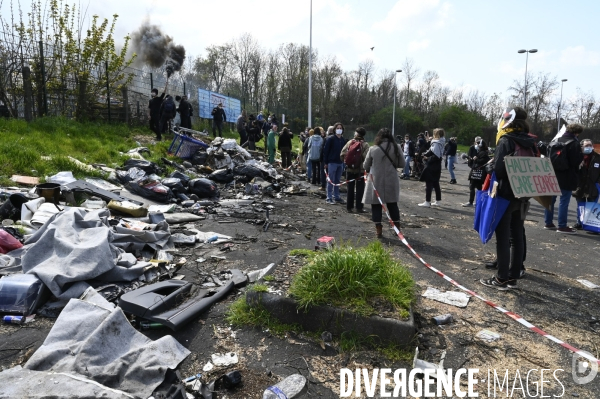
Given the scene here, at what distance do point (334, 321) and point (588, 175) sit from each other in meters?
7.11

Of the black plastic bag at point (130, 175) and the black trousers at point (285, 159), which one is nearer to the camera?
the black plastic bag at point (130, 175)

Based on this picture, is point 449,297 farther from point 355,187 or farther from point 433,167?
point 433,167

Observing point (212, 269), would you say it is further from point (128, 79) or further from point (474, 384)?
point (128, 79)

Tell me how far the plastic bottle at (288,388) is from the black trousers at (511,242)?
2.77 m

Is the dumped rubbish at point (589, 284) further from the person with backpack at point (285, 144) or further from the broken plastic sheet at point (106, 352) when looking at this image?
the person with backpack at point (285, 144)

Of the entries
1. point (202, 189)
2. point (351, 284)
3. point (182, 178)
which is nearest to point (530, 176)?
point (351, 284)

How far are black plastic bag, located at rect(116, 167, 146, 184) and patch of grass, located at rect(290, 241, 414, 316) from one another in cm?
670

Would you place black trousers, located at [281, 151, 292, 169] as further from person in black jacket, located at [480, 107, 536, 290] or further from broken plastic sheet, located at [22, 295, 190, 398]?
broken plastic sheet, located at [22, 295, 190, 398]

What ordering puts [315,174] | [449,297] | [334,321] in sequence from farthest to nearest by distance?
[315,174] < [449,297] < [334,321]

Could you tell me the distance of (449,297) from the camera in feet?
13.8

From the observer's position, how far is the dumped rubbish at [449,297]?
4075 mm

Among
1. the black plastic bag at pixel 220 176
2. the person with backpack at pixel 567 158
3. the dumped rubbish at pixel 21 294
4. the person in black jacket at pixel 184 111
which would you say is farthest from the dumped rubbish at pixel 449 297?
the person in black jacket at pixel 184 111

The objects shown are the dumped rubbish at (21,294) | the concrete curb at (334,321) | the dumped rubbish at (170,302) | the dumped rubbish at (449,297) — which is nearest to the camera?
the concrete curb at (334,321)

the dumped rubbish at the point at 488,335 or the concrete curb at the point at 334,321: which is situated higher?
the concrete curb at the point at 334,321
